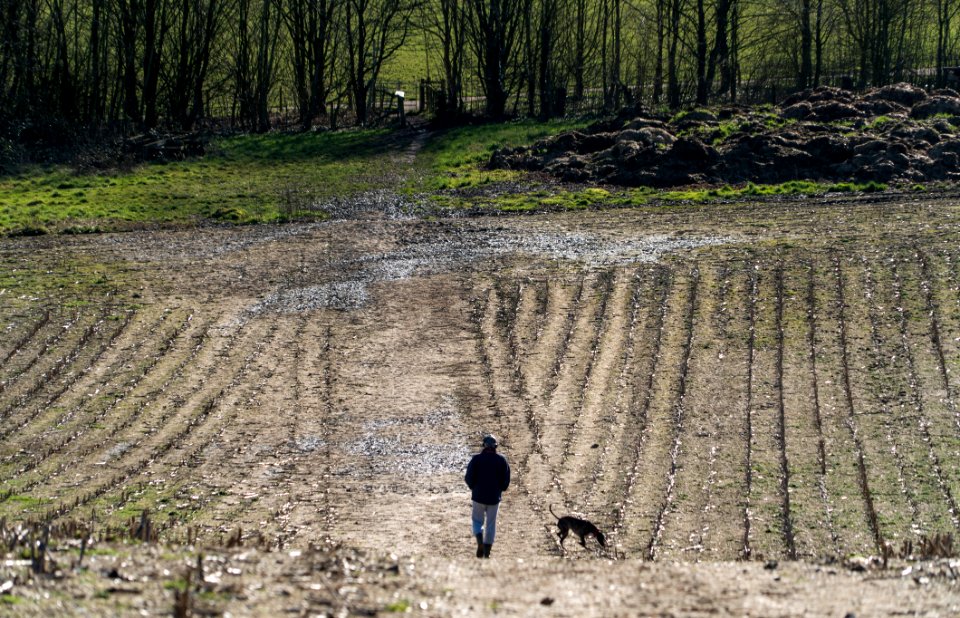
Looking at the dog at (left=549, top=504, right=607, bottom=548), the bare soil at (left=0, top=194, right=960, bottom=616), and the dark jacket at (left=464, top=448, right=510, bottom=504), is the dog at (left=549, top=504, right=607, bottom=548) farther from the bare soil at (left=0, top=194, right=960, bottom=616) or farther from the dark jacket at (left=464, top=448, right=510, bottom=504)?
the dark jacket at (left=464, top=448, right=510, bottom=504)

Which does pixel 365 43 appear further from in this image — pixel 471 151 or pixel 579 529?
pixel 579 529

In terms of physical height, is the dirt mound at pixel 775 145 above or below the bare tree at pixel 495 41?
below

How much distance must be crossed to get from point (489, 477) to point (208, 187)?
22.9 m

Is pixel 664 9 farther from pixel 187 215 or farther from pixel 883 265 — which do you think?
Answer: pixel 883 265

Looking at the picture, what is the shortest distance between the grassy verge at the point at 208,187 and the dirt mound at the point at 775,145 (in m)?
5.32

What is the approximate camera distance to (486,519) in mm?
11359

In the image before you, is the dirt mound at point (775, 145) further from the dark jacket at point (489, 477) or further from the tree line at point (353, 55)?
the dark jacket at point (489, 477)

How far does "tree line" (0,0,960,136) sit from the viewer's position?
39844mm

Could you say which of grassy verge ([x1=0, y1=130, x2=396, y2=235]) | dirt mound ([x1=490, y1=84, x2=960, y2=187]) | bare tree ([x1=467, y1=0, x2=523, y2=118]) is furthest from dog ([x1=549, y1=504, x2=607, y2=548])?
bare tree ([x1=467, y1=0, x2=523, y2=118])

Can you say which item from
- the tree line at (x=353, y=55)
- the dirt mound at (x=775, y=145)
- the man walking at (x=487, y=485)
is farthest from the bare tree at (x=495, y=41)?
the man walking at (x=487, y=485)

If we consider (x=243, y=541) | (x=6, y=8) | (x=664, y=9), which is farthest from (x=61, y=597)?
(x=664, y=9)

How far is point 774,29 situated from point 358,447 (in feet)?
126

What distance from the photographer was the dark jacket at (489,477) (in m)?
11.1

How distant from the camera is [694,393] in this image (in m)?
15.9
